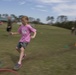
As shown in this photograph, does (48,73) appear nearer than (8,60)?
Yes

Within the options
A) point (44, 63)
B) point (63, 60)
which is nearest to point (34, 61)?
point (44, 63)

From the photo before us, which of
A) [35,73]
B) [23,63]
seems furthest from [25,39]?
[35,73]

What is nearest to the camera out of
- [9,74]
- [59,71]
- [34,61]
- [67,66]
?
[9,74]

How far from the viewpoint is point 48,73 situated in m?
7.77

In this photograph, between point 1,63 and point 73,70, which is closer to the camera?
point 73,70

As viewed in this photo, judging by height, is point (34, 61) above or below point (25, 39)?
below

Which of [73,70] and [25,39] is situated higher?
[25,39]

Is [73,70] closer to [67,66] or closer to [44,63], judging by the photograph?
[67,66]

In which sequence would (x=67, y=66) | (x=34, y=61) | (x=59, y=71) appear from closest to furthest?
(x=59, y=71), (x=67, y=66), (x=34, y=61)

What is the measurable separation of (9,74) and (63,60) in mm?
2875

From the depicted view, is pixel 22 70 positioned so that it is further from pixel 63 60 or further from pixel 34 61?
pixel 63 60

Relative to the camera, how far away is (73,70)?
8164mm

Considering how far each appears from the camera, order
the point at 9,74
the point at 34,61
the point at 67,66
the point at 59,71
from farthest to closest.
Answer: the point at 34,61
the point at 67,66
the point at 59,71
the point at 9,74

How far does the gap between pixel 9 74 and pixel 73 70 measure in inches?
82.0
